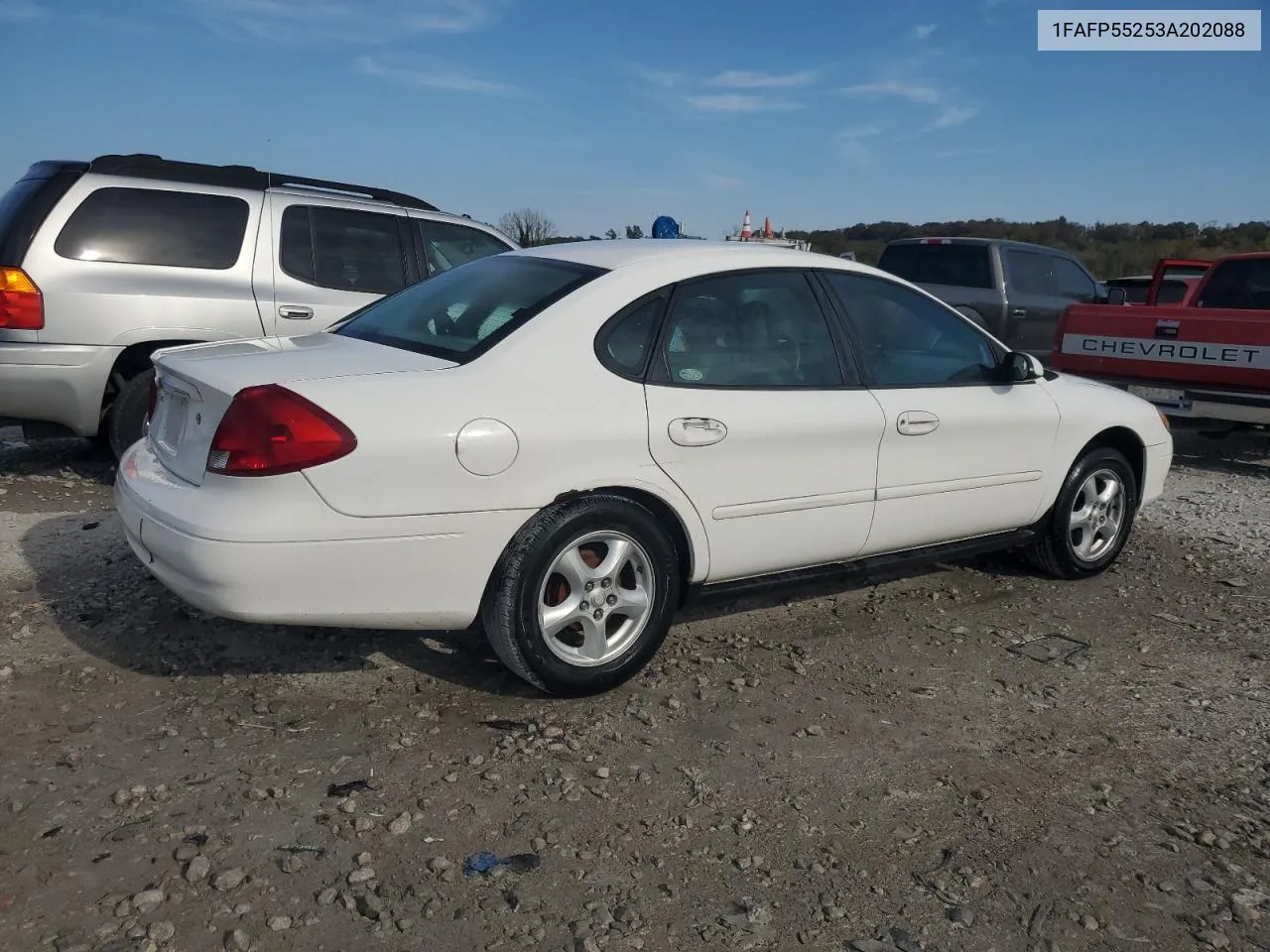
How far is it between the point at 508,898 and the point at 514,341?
5.88ft

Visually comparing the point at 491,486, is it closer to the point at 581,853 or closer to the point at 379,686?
the point at 379,686

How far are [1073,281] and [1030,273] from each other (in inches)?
30.4

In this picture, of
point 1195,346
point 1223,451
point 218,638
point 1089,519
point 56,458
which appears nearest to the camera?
point 218,638

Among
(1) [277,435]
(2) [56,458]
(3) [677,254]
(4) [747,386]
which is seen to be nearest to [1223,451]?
(4) [747,386]

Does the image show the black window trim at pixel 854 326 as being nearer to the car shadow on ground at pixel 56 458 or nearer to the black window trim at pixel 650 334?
the black window trim at pixel 650 334

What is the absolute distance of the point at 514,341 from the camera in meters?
3.70

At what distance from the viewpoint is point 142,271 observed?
20.4ft

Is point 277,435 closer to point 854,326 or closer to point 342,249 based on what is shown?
point 854,326

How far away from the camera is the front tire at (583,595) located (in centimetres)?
361

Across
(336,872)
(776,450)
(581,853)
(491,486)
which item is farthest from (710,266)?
(336,872)

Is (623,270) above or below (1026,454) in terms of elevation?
above

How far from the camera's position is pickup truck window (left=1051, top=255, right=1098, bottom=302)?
40.4 ft

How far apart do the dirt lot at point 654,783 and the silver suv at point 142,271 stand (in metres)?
1.48

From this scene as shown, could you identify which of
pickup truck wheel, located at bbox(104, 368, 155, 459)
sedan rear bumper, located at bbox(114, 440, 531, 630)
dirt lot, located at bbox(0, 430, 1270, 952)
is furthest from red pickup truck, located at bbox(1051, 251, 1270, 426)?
pickup truck wheel, located at bbox(104, 368, 155, 459)
